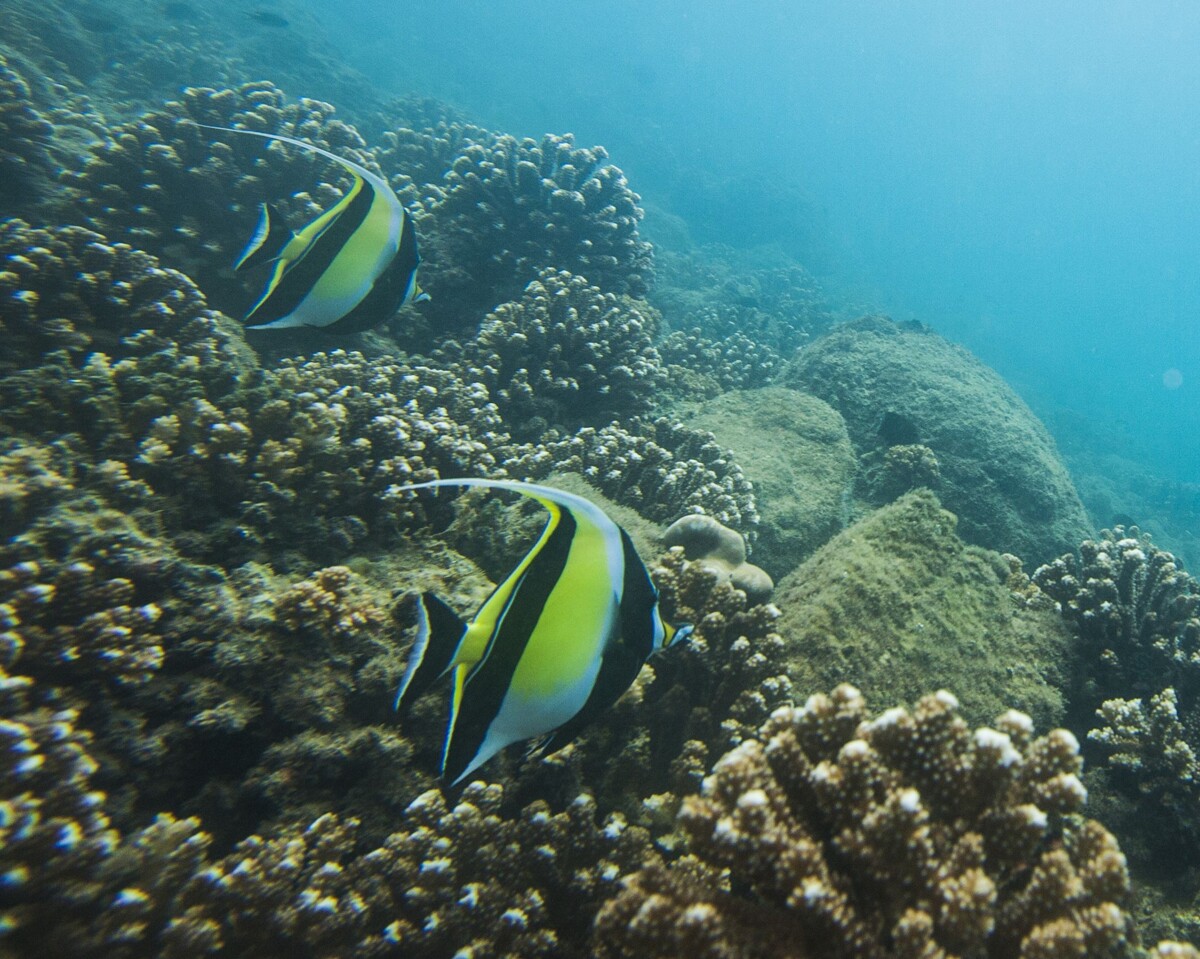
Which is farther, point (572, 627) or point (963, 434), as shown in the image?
point (963, 434)

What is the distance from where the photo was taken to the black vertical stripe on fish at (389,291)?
266 centimetres

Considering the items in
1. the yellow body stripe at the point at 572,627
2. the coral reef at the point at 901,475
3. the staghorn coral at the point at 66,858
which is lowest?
the staghorn coral at the point at 66,858

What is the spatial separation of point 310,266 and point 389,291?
1.12ft

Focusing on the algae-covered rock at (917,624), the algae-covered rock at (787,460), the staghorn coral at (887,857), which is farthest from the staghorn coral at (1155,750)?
the algae-covered rock at (787,460)

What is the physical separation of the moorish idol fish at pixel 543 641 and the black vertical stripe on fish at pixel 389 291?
5.44 feet

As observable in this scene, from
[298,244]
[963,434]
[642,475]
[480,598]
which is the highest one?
[963,434]

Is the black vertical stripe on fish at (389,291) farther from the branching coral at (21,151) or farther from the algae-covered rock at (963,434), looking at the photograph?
the algae-covered rock at (963,434)

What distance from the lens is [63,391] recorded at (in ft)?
9.76

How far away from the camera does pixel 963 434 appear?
702 centimetres

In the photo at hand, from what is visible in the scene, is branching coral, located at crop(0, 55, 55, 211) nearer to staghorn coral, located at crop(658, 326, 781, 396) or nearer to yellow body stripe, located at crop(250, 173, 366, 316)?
yellow body stripe, located at crop(250, 173, 366, 316)

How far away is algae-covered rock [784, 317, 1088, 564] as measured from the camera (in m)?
6.61

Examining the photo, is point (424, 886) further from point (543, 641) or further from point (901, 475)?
point (901, 475)

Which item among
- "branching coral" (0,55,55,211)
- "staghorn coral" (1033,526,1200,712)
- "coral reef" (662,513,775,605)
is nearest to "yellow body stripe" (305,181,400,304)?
"coral reef" (662,513,775,605)

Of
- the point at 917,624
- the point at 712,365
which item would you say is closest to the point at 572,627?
the point at 917,624
